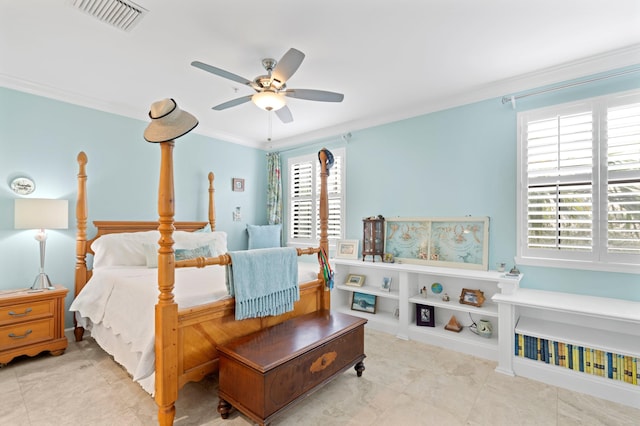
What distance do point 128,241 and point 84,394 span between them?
4.94 feet

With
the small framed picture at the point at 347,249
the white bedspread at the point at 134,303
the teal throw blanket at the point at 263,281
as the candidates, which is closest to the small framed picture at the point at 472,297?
the small framed picture at the point at 347,249

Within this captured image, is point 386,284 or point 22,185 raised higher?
point 22,185

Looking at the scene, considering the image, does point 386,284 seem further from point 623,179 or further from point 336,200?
point 623,179

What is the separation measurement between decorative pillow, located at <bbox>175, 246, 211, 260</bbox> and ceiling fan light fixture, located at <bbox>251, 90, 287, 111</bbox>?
1.59 meters

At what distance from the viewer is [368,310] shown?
12.4ft

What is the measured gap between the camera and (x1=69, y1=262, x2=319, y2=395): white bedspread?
6.38 feet

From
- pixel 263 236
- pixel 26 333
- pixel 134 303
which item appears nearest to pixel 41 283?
pixel 26 333

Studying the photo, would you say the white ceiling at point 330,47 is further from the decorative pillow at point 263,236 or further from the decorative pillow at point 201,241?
the decorative pillow at point 263,236

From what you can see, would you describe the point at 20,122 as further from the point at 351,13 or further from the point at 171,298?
the point at 351,13

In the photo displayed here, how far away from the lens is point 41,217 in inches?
110

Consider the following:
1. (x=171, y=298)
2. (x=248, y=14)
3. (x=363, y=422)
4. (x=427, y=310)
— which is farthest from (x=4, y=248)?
(x=427, y=310)

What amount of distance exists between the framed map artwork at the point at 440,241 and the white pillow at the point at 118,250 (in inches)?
110

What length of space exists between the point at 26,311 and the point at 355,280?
10.7ft

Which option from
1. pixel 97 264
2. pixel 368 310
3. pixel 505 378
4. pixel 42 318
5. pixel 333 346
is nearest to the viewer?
pixel 333 346
